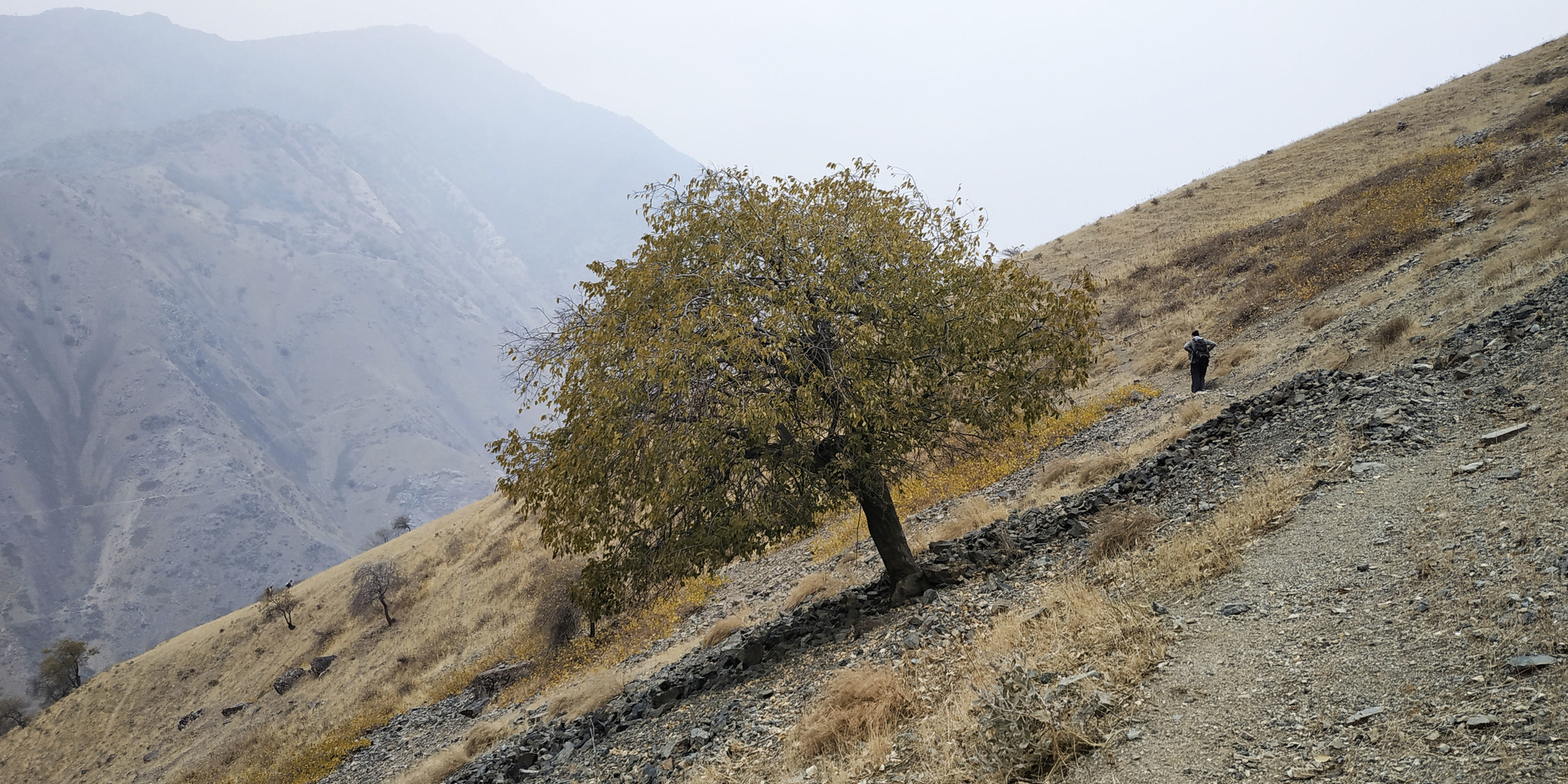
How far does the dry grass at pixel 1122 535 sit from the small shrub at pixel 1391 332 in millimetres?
8712

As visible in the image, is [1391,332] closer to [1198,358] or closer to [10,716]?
[1198,358]

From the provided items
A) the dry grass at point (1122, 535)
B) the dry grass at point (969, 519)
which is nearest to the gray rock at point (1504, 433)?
the dry grass at point (1122, 535)

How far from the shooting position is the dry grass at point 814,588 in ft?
50.1

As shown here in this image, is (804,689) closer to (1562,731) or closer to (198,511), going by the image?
(1562,731)

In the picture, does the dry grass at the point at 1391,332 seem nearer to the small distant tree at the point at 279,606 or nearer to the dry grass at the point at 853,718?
the dry grass at the point at 853,718

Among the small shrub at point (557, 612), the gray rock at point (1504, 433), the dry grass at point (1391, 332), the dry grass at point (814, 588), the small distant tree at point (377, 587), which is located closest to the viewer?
the gray rock at point (1504, 433)

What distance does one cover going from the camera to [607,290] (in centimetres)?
1134

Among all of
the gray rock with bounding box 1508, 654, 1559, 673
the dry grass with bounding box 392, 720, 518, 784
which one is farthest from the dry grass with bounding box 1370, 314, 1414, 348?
the dry grass with bounding box 392, 720, 518, 784

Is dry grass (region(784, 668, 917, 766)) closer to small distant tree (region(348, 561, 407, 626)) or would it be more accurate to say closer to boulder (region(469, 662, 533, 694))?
boulder (region(469, 662, 533, 694))

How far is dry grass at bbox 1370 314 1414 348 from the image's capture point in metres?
15.0

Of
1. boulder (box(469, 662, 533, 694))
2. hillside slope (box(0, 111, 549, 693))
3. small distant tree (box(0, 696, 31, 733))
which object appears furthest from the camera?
hillside slope (box(0, 111, 549, 693))

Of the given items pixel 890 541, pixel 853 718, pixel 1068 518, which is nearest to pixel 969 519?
pixel 1068 518

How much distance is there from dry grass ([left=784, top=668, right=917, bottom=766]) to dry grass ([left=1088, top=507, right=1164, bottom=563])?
388cm

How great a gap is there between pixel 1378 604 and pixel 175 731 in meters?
48.3
